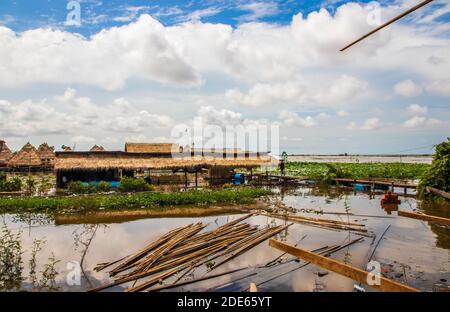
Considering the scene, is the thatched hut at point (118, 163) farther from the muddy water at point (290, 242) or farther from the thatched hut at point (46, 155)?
the thatched hut at point (46, 155)

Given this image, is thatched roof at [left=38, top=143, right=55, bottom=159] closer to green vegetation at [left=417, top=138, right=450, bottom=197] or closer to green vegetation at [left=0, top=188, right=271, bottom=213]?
green vegetation at [left=0, top=188, right=271, bottom=213]

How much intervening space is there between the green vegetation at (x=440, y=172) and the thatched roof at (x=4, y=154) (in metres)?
43.7

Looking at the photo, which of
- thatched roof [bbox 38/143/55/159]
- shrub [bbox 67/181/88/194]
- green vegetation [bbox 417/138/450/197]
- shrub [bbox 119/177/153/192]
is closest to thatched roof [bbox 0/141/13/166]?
thatched roof [bbox 38/143/55/159]

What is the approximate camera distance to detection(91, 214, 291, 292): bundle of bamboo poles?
7621 millimetres

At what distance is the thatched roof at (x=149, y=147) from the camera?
30250mm

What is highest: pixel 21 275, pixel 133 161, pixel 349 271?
pixel 133 161

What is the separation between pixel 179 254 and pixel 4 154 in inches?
1687

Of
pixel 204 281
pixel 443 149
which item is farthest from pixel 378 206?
pixel 204 281

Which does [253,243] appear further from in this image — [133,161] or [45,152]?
[45,152]

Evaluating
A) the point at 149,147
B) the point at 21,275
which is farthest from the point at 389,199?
the point at 149,147

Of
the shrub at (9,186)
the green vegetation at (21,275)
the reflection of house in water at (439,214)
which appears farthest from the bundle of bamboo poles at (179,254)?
the shrub at (9,186)

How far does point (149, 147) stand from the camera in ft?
101
